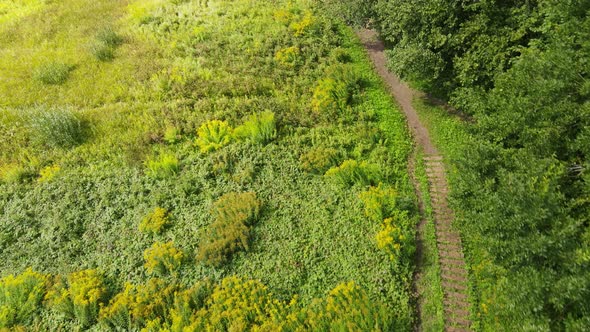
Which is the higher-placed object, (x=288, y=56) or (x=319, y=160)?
(x=288, y=56)

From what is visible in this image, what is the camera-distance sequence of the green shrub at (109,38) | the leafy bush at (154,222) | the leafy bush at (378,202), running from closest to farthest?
the leafy bush at (378,202)
the leafy bush at (154,222)
the green shrub at (109,38)

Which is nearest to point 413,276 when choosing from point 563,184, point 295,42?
point 563,184

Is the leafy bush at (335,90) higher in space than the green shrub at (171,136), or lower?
higher

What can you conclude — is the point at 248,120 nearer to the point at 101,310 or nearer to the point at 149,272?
the point at 149,272

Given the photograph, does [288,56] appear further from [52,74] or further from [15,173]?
[15,173]

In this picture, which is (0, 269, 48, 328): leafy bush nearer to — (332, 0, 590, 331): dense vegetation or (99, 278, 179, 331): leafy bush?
(99, 278, 179, 331): leafy bush

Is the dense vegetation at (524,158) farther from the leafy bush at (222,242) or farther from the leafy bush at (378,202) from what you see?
the leafy bush at (222,242)

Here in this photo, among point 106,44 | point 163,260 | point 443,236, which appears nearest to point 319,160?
point 443,236

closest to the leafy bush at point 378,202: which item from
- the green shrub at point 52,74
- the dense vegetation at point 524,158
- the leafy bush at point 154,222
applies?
the dense vegetation at point 524,158
